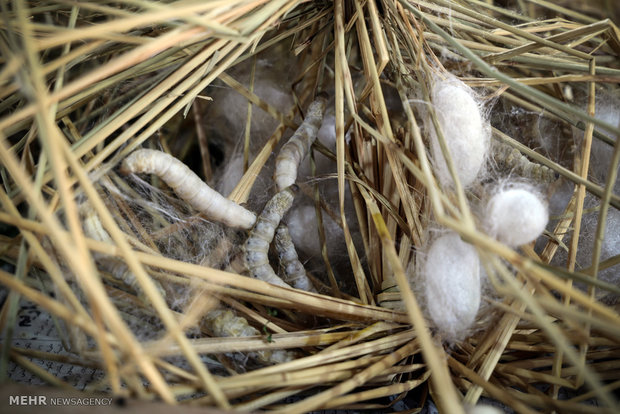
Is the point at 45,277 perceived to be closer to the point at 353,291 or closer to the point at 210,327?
the point at 210,327

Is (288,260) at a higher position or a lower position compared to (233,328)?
Answer: higher

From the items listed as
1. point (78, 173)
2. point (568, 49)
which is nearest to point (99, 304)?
point (78, 173)

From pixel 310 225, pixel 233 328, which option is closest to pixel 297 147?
pixel 310 225

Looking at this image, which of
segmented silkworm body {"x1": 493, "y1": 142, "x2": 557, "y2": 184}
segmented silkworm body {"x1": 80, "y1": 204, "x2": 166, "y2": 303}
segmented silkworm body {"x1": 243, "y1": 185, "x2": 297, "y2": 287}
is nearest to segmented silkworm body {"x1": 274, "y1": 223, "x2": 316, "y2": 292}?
segmented silkworm body {"x1": 243, "y1": 185, "x2": 297, "y2": 287}

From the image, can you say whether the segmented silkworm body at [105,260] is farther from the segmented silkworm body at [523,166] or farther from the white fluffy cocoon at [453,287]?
the segmented silkworm body at [523,166]

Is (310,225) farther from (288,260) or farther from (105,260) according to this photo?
(105,260)

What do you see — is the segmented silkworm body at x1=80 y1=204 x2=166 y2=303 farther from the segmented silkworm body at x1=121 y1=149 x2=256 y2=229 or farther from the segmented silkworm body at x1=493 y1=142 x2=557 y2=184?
the segmented silkworm body at x1=493 y1=142 x2=557 y2=184

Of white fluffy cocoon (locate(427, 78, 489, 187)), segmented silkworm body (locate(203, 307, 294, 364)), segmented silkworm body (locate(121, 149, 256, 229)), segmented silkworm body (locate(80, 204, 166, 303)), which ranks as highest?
white fluffy cocoon (locate(427, 78, 489, 187))
